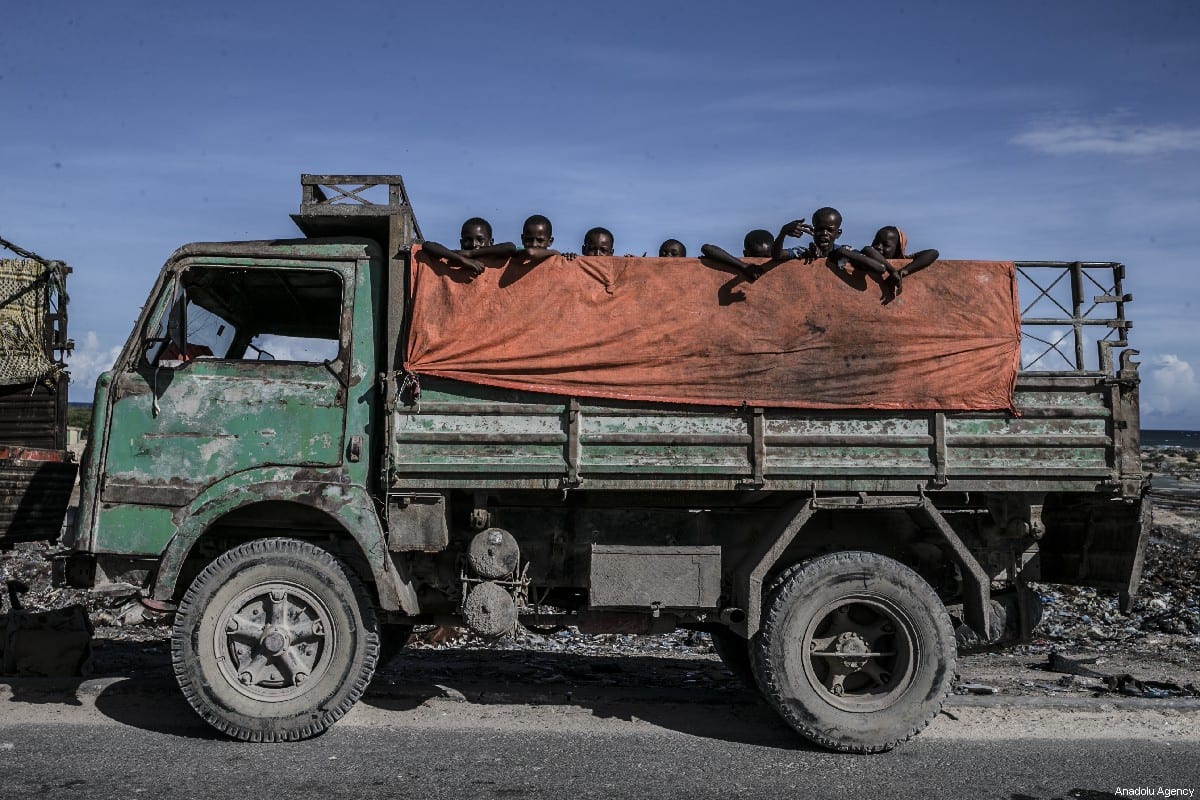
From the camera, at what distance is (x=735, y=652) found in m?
6.65

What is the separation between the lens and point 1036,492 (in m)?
5.52

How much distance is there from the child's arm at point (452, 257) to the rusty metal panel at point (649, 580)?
1.78 m

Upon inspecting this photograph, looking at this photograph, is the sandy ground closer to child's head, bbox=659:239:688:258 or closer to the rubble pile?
the rubble pile

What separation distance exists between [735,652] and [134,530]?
154 inches

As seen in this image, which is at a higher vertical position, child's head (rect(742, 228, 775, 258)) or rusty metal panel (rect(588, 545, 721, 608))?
child's head (rect(742, 228, 775, 258))

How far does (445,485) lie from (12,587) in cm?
371

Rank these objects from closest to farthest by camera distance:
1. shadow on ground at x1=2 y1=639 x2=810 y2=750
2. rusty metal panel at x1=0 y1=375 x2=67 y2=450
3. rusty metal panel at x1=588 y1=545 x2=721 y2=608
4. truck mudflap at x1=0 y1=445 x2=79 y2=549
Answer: rusty metal panel at x1=588 y1=545 x2=721 y2=608 < shadow on ground at x1=2 y1=639 x2=810 y2=750 < truck mudflap at x1=0 y1=445 x2=79 y2=549 < rusty metal panel at x1=0 y1=375 x2=67 y2=450

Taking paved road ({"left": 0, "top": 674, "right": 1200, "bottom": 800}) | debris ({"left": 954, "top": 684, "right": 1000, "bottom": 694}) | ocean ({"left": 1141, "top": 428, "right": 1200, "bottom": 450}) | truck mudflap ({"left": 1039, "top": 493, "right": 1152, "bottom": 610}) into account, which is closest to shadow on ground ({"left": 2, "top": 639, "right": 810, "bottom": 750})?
paved road ({"left": 0, "top": 674, "right": 1200, "bottom": 800})

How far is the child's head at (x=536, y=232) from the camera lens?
5.88m

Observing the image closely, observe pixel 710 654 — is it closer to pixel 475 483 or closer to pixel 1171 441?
pixel 475 483

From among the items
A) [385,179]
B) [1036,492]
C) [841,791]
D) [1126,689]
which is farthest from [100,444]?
[1126,689]

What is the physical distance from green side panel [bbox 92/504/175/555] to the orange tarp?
64.5 inches

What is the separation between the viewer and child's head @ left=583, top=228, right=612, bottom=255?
657 centimetres

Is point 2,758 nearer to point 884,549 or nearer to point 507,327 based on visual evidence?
point 507,327
